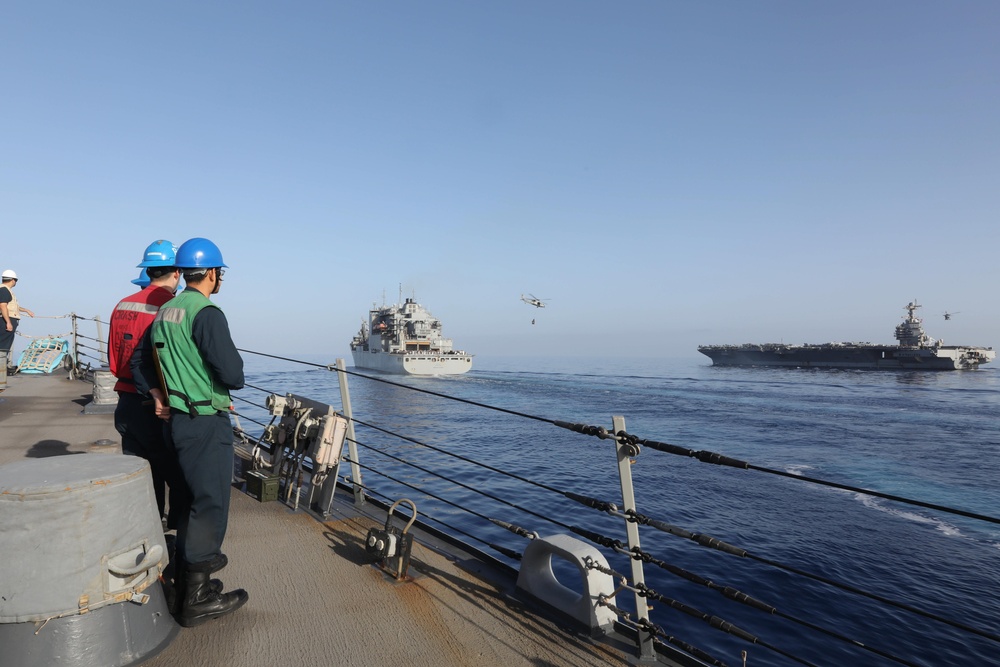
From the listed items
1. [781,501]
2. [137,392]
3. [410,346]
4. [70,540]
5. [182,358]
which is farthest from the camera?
[410,346]

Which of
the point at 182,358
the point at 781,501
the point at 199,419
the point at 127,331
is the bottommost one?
the point at 781,501

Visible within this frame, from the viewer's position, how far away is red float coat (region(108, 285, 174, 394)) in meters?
3.56

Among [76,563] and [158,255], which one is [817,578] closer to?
[76,563]

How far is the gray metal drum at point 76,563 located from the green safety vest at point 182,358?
461 millimetres

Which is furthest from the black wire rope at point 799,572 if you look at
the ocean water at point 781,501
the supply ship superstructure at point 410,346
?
the supply ship superstructure at point 410,346

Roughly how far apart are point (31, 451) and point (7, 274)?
5391 mm

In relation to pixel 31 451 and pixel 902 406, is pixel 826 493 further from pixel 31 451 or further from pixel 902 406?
pixel 902 406

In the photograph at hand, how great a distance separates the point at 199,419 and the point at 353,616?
5.09 feet

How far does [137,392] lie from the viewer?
11.7ft

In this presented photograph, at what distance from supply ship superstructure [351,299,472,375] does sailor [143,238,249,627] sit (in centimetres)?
6001

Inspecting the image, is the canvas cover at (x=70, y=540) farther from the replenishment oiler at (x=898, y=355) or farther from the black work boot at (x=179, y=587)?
the replenishment oiler at (x=898, y=355)

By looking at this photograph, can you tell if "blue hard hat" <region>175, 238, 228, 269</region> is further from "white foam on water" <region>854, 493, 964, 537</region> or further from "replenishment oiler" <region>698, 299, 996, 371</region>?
"replenishment oiler" <region>698, 299, 996, 371</region>

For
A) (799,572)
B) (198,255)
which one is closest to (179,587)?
(198,255)

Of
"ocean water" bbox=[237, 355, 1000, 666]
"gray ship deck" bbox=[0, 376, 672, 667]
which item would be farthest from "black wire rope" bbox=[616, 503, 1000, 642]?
"gray ship deck" bbox=[0, 376, 672, 667]
